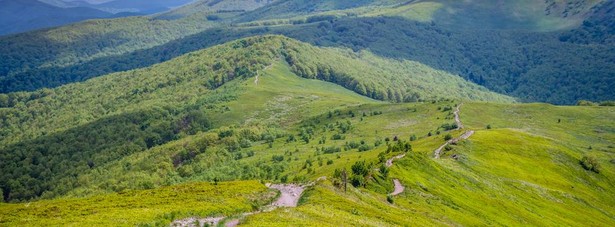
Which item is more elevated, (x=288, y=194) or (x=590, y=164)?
(x=288, y=194)

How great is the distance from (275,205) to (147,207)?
20162mm

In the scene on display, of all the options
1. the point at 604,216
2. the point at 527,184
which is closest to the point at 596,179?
the point at 604,216

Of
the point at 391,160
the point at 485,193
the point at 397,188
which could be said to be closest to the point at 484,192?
the point at 485,193

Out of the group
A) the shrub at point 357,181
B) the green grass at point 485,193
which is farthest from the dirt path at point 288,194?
the shrub at point 357,181

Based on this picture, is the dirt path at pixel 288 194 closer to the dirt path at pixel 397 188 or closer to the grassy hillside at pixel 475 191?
the grassy hillside at pixel 475 191

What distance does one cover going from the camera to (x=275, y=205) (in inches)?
3312

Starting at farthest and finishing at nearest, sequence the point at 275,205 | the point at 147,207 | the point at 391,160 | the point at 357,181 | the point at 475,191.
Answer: the point at 475,191
the point at 391,160
the point at 357,181
the point at 275,205
the point at 147,207

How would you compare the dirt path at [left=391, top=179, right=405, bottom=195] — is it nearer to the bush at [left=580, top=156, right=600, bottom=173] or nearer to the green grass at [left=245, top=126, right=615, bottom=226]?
the green grass at [left=245, top=126, right=615, bottom=226]

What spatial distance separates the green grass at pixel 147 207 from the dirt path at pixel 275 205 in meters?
1.45

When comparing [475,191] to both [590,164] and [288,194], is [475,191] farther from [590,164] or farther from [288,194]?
[590,164]

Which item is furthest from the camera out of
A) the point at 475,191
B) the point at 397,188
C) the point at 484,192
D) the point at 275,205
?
the point at 484,192

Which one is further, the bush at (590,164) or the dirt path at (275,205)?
the bush at (590,164)

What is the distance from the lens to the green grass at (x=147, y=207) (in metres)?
69.5

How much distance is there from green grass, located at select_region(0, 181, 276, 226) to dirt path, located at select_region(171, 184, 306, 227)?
57.0 inches
